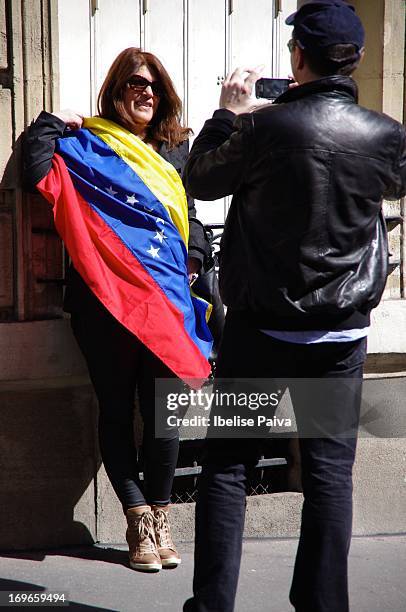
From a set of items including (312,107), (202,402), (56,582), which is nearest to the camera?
(312,107)

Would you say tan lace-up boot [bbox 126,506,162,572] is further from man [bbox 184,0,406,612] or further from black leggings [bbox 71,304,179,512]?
man [bbox 184,0,406,612]

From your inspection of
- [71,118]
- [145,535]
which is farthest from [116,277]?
[145,535]

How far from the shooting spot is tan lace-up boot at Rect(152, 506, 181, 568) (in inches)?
171

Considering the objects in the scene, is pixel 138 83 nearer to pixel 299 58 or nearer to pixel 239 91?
pixel 239 91

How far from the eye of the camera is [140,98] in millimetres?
4441

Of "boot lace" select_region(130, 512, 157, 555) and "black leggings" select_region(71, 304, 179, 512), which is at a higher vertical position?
"black leggings" select_region(71, 304, 179, 512)

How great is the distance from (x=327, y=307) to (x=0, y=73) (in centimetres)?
198

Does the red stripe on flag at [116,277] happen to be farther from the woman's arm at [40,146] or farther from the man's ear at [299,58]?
the man's ear at [299,58]

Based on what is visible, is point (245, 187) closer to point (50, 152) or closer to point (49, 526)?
point (50, 152)

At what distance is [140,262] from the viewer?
14.1 ft

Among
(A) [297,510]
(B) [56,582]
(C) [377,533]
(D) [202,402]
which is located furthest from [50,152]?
(C) [377,533]

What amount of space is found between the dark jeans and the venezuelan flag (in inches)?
39.9

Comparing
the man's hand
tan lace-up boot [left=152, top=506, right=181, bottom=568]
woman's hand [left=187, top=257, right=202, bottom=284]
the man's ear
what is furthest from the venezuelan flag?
the man's ear

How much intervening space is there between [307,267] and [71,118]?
1.61 metres
